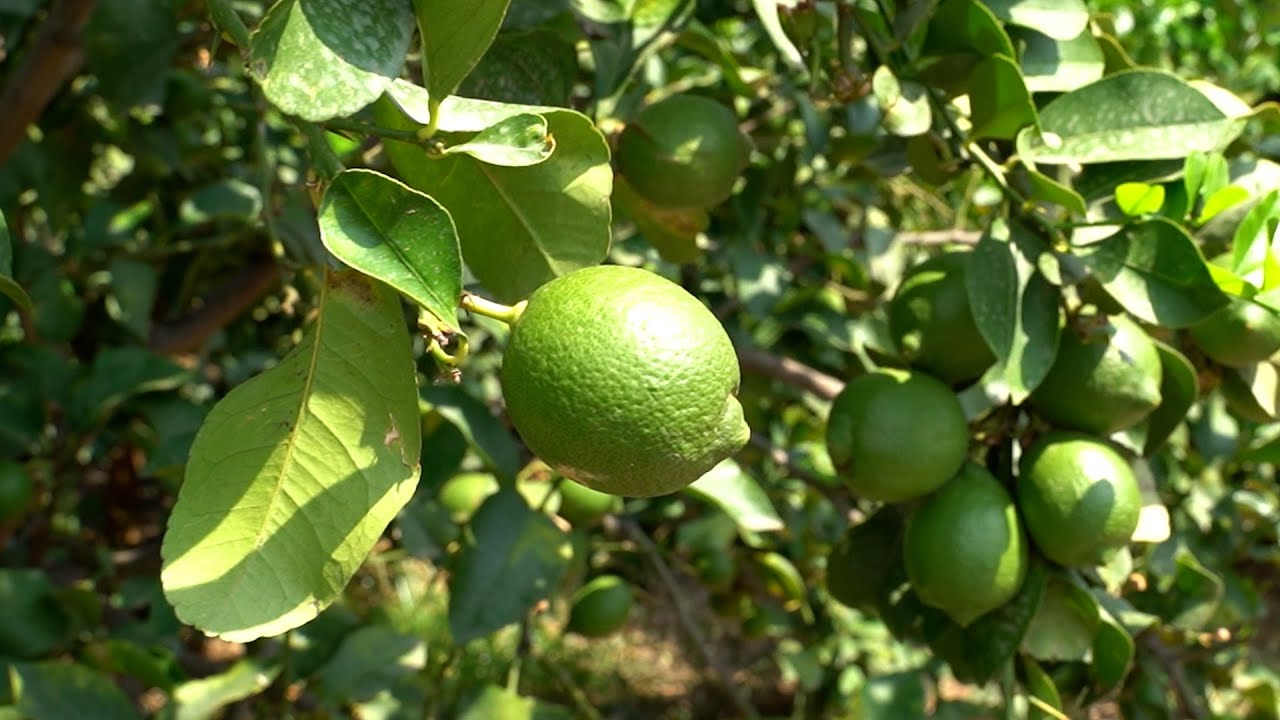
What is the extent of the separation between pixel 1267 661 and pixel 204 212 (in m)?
3.15

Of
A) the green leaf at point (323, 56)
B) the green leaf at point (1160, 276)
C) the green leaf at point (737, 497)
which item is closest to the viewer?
the green leaf at point (323, 56)

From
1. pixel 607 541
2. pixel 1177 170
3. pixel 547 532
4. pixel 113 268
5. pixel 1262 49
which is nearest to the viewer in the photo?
pixel 1177 170

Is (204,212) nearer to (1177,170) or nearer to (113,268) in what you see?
Answer: (113,268)

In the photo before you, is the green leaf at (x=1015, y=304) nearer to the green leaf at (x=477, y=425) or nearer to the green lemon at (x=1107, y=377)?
the green lemon at (x=1107, y=377)

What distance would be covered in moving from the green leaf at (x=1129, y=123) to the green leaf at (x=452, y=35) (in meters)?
0.50

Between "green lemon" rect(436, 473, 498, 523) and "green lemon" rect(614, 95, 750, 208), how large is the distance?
0.59 metres

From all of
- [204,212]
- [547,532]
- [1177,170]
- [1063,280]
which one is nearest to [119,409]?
[204,212]

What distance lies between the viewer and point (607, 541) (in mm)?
1938

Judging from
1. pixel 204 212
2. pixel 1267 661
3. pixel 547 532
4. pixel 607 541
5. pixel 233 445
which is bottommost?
pixel 1267 661

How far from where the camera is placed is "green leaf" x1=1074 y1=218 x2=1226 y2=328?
88 cm

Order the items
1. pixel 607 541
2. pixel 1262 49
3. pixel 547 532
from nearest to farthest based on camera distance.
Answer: pixel 547 532
pixel 607 541
pixel 1262 49

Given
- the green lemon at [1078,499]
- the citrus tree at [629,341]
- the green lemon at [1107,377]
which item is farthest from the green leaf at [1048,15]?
the green lemon at [1078,499]

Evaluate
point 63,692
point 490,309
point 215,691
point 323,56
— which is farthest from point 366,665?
point 323,56

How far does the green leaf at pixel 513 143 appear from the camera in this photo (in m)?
0.64
